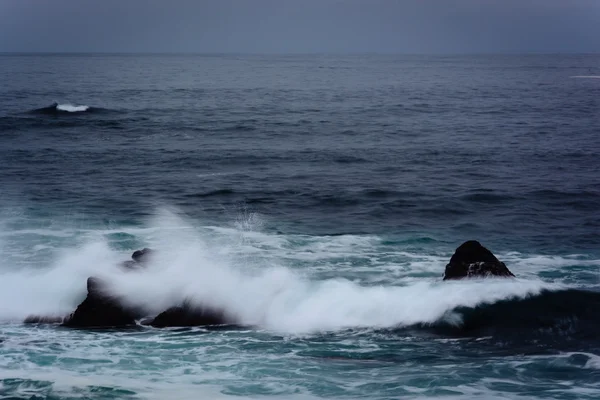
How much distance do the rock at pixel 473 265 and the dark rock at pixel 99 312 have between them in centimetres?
766

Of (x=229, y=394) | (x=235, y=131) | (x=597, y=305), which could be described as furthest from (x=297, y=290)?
(x=235, y=131)

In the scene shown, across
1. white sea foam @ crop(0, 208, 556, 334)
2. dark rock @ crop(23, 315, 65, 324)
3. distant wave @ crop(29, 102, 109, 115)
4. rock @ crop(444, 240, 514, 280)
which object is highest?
distant wave @ crop(29, 102, 109, 115)

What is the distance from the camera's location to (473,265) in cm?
1822

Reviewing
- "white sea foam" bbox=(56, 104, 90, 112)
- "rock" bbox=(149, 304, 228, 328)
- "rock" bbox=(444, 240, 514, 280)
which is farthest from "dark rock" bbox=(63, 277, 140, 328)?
"white sea foam" bbox=(56, 104, 90, 112)

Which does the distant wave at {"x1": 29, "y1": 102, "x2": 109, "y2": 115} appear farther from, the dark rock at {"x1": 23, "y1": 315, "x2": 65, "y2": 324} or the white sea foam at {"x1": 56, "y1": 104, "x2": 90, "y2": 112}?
the dark rock at {"x1": 23, "y1": 315, "x2": 65, "y2": 324}

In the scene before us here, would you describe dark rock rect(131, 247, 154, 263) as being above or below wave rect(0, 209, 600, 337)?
above

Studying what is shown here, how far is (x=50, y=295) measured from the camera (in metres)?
18.1

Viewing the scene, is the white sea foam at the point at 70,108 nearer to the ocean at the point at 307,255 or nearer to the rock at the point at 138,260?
the ocean at the point at 307,255

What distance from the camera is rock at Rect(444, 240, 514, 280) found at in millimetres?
18172

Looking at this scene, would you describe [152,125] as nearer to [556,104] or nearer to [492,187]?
[492,187]

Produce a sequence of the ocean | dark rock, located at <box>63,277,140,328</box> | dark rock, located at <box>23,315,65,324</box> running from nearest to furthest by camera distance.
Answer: the ocean < dark rock, located at <box>63,277,140,328</box> < dark rock, located at <box>23,315,65,324</box>

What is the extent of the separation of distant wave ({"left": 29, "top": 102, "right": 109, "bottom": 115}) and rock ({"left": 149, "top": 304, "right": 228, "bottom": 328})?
4196cm

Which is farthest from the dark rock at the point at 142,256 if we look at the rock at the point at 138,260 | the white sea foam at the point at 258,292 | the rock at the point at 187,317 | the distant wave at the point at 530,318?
the distant wave at the point at 530,318

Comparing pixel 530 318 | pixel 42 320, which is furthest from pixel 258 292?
pixel 530 318
